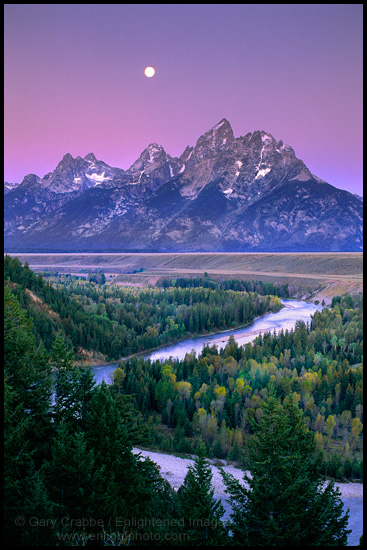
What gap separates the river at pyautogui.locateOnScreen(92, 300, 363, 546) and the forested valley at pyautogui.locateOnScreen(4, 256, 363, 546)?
2.77 metres

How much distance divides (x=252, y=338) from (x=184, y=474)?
44.7m

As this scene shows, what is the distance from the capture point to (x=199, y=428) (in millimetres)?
34906

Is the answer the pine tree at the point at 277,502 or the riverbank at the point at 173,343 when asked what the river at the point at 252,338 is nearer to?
the riverbank at the point at 173,343

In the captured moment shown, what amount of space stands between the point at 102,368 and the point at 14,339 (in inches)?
1683

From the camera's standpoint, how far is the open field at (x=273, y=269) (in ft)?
391

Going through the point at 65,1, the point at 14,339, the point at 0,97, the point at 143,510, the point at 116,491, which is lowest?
the point at 143,510

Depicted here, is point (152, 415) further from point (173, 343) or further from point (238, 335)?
point (238, 335)

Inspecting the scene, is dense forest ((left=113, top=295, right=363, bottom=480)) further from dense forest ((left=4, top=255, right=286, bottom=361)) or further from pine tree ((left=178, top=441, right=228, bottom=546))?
pine tree ((left=178, top=441, right=228, bottom=546))

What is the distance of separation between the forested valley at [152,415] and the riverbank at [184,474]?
1.23 m

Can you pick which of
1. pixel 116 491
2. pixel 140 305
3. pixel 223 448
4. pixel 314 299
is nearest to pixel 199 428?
pixel 223 448

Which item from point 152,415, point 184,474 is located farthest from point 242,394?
point 184,474

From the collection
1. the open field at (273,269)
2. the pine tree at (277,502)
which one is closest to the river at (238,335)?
the open field at (273,269)

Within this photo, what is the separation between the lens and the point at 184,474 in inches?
1086

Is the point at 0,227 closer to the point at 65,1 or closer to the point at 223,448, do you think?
the point at 65,1
